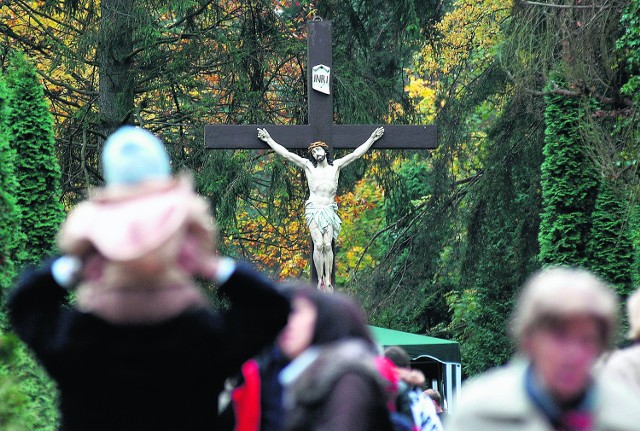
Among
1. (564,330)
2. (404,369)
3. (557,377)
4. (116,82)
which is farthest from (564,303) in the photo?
(116,82)

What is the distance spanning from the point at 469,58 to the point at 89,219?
19864 mm

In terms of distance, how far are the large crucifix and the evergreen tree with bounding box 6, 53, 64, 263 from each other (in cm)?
246

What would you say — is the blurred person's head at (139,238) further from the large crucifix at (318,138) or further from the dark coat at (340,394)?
the large crucifix at (318,138)

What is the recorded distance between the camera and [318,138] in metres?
14.0

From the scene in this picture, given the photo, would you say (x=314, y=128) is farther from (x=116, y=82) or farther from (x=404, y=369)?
(x=404, y=369)

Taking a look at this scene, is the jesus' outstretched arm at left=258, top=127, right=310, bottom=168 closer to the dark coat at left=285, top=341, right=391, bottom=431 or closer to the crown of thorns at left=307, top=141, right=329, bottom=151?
the crown of thorns at left=307, top=141, right=329, bottom=151

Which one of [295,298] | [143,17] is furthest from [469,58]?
[295,298]

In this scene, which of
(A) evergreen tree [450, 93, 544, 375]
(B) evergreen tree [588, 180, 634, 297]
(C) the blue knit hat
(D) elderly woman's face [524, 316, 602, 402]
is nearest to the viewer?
(D) elderly woman's face [524, 316, 602, 402]

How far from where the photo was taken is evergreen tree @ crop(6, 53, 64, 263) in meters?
11.0

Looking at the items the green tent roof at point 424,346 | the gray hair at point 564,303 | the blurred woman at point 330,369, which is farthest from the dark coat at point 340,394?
the green tent roof at point 424,346

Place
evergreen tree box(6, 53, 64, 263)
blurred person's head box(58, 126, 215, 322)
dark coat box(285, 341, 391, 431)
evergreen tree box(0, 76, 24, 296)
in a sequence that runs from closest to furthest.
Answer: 1. blurred person's head box(58, 126, 215, 322)
2. dark coat box(285, 341, 391, 431)
3. evergreen tree box(0, 76, 24, 296)
4. evergreen tree box(6, 53, 64, 263)

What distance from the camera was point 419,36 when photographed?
67.3ft

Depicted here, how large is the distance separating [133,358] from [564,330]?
105 cm

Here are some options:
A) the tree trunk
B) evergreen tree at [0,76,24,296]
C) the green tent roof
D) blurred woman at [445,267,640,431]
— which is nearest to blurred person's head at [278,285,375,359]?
blurred woman at [445,267,640,431]
